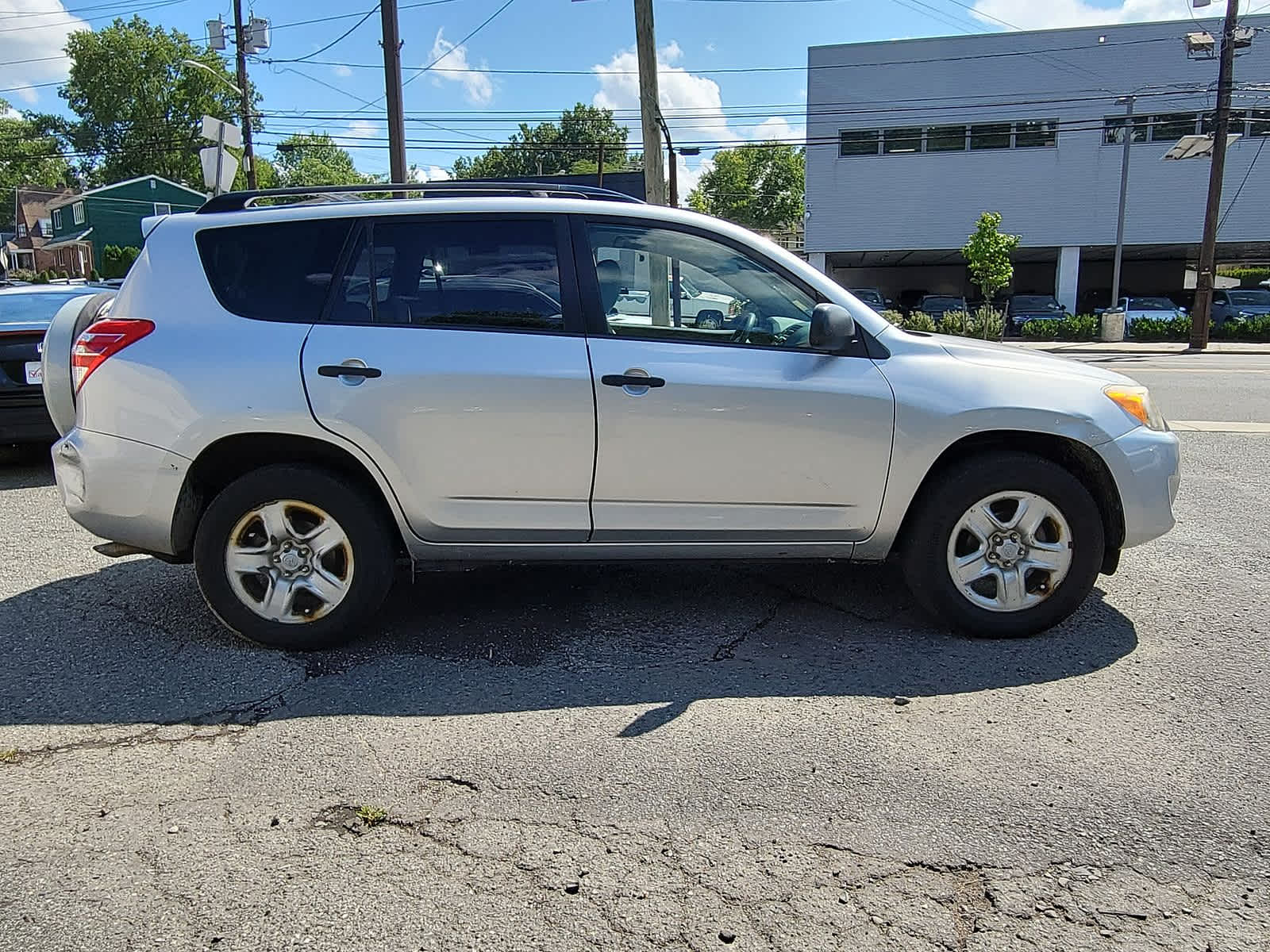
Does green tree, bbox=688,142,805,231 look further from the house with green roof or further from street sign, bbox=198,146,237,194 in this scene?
street sign, bbox=198,146,237,194

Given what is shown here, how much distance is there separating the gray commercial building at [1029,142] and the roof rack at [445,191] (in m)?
35.9

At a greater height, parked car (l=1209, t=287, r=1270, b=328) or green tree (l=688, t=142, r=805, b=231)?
green tree (l=688, t=142, r=805, b=231)

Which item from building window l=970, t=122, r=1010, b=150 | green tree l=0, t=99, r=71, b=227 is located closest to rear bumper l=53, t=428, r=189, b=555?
building window l=970, t=122, r=1010, b=150

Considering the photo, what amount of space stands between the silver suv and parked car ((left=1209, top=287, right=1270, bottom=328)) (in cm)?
2972

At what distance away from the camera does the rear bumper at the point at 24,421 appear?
23.3 ft

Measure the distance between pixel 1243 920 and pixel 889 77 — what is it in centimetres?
3902

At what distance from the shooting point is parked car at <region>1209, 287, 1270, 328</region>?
95.1 feet

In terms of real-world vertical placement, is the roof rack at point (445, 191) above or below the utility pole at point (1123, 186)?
below

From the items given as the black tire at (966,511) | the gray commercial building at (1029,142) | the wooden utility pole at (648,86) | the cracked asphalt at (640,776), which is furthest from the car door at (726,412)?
the gray commercial building at (1029,142)

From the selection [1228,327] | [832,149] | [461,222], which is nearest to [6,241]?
[832,149]

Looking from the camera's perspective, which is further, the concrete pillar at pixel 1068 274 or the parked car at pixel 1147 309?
the concrete pillar at pixel 1068 274

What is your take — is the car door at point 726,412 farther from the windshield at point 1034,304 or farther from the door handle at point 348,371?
the windshield at point 1034,304

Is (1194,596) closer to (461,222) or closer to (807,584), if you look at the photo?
(807,584)

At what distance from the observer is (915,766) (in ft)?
9.99
